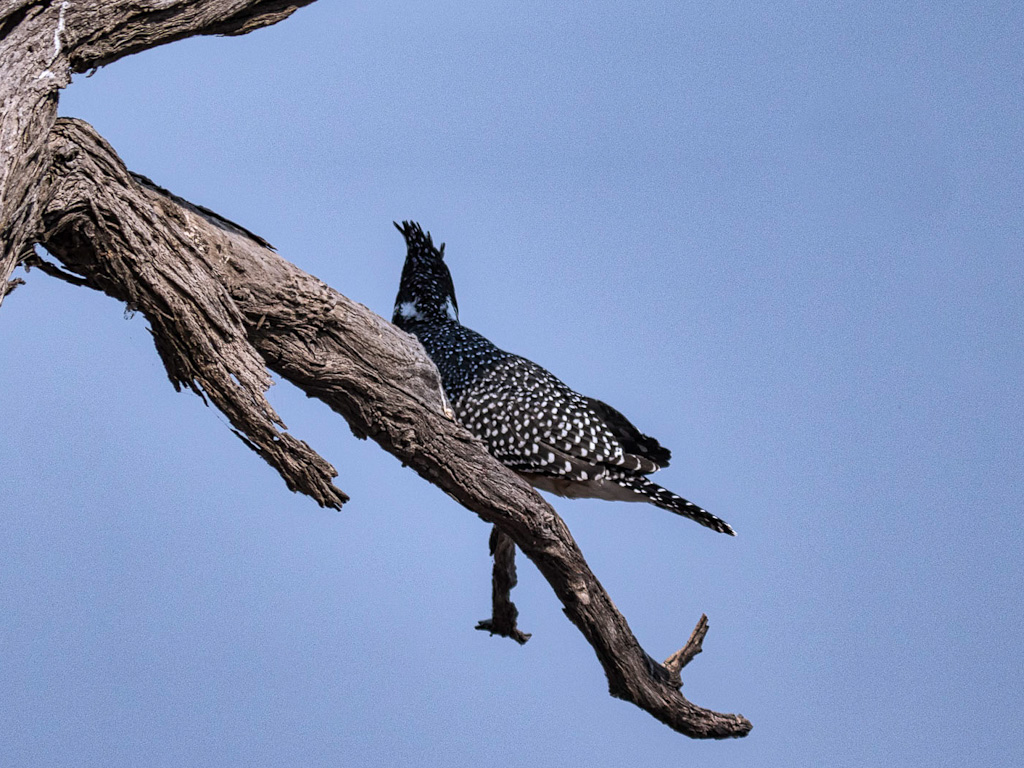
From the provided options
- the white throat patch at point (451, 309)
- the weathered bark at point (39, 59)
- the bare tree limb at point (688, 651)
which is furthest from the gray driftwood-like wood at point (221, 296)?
the white throat patch at point (451, 309)

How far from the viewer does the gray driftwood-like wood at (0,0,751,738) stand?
309 cm

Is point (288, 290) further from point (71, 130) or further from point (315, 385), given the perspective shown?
point (71, 130)

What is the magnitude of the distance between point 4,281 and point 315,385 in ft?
3.78

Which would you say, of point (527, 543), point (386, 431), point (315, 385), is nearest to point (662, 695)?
point (527, 543)

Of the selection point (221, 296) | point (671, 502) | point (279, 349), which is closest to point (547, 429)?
point (671, 502)

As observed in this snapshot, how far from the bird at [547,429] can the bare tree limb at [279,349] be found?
0.96 feet

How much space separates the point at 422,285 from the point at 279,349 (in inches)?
55.0

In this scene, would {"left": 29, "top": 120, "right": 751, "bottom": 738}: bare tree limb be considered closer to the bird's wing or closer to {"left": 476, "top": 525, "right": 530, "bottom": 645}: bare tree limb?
the bird's wing

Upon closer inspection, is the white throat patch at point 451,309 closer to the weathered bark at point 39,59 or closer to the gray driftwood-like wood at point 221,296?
the gray driftwood-like wood at point 221,296

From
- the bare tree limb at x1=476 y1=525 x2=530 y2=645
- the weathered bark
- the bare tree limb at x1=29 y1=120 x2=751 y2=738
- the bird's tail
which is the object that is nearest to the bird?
the bird's tail

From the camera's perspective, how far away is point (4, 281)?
10.1 feet

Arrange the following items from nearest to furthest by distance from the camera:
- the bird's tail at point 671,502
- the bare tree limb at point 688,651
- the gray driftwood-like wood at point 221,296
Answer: the gray driftwood-like wood at point 221,296
the bird's tail at point 671,502
the bare tree limb at point 688,651

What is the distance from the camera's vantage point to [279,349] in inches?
146

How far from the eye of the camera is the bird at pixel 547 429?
171 inches
